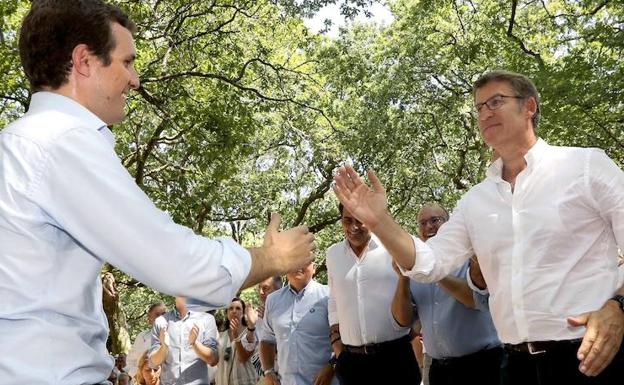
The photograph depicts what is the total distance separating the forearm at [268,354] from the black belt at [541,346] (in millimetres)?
5334

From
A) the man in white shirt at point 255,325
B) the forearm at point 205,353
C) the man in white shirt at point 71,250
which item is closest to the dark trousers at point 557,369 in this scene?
the man in white shirt at point 71,250

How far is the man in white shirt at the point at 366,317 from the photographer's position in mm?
6211

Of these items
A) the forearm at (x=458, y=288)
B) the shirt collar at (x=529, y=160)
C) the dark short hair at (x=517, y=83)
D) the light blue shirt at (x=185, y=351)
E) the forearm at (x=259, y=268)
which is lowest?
the light blue shirt at (x=185, y=351)

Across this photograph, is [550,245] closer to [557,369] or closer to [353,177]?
[557,369]

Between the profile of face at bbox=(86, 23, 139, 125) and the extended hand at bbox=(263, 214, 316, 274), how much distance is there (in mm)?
699

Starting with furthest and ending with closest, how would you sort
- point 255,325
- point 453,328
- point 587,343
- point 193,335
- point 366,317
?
point 255,325 < point 193,335 < point 366,317 < point 453,328 < point 587,343

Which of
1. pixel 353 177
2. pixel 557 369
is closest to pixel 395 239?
pixel 353 177

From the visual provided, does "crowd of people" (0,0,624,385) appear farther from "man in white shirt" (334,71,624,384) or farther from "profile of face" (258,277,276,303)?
"profile of face" (258,277,276,303)

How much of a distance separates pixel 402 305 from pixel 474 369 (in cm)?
74

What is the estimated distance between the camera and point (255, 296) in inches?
1607

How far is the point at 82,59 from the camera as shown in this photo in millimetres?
2490

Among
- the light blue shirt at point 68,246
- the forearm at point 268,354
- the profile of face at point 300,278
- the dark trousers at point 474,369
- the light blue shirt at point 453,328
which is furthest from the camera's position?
the forearm at point 268,354

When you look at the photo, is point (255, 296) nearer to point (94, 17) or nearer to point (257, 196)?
point (257, 196)

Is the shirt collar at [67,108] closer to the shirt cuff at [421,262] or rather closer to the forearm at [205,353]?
the shirt cuff at [421,262]
